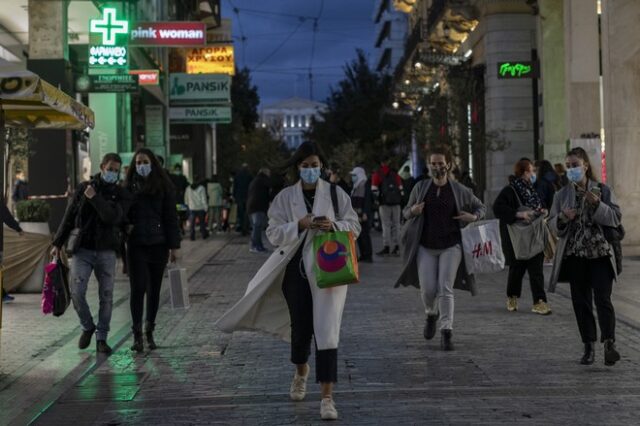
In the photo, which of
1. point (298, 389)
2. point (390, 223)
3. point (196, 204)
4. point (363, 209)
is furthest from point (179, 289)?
point (196, 204)

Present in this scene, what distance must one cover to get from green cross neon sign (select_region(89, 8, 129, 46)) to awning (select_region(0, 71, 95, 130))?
46.7ft

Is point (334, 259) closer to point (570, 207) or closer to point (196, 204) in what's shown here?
point (570, 207)

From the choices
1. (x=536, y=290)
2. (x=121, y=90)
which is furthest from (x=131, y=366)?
(x=121, y=90)

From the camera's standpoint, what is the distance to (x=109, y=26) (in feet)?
84.8

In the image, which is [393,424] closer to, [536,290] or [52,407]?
[52,407]

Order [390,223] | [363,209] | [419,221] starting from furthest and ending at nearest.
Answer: [390,223] < [363,209] < [419,221]

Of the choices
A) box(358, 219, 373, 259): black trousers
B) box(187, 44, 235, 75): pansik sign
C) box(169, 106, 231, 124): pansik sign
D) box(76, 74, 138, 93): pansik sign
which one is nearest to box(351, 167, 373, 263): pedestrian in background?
box(358, 219, 373, 259): black trousers

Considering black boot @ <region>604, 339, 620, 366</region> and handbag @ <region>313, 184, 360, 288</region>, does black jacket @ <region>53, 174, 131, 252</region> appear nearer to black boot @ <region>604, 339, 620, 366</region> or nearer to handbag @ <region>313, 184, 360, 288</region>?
handbag @ <region>313, 184, 360, 288</region>

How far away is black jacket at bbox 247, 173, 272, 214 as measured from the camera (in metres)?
25.2

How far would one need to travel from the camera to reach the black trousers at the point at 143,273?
10523mm

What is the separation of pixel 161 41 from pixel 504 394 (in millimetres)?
21761

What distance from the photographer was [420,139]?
122ft

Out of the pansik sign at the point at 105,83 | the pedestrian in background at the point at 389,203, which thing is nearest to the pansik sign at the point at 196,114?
the pansik sign at the point at 105,83

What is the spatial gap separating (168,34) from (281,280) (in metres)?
21.8
